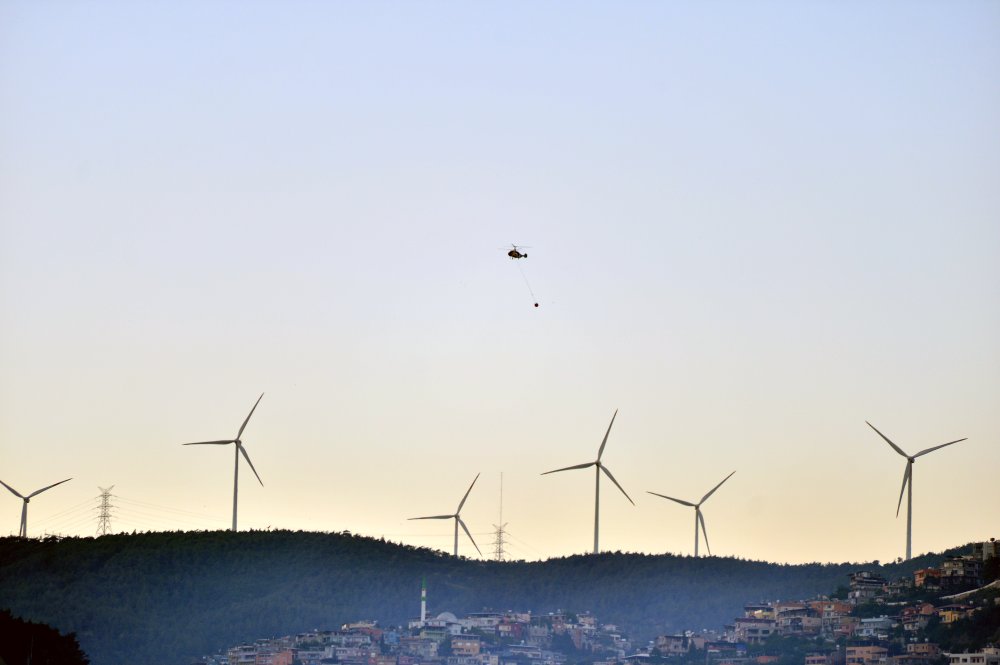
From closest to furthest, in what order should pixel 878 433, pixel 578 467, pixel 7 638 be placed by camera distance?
pixel 7 638 < pixel 878 433 < pixel 578 467

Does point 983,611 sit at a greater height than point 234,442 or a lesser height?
lesser

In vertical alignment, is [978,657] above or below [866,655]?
below

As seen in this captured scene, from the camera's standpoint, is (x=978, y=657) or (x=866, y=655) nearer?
(x=978, y=657)

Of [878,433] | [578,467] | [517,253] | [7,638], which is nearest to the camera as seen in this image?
[517,253]

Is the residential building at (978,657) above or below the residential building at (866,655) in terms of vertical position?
below

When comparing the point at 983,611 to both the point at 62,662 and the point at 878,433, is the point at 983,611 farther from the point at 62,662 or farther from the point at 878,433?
the point at 62,662

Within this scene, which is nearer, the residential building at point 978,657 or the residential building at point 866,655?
the residential building at point 978,657

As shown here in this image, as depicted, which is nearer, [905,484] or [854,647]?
[905,484]

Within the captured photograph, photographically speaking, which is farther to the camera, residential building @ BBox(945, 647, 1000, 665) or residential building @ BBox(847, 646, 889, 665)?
residential building @ BBox(847, 646, 889, 665)

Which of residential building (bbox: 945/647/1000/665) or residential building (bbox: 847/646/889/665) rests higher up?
residential building (bbox: 847/646/889/665)

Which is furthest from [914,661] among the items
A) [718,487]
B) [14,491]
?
[14,491]

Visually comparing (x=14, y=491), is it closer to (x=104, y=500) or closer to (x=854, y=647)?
(x=104, y=500)
